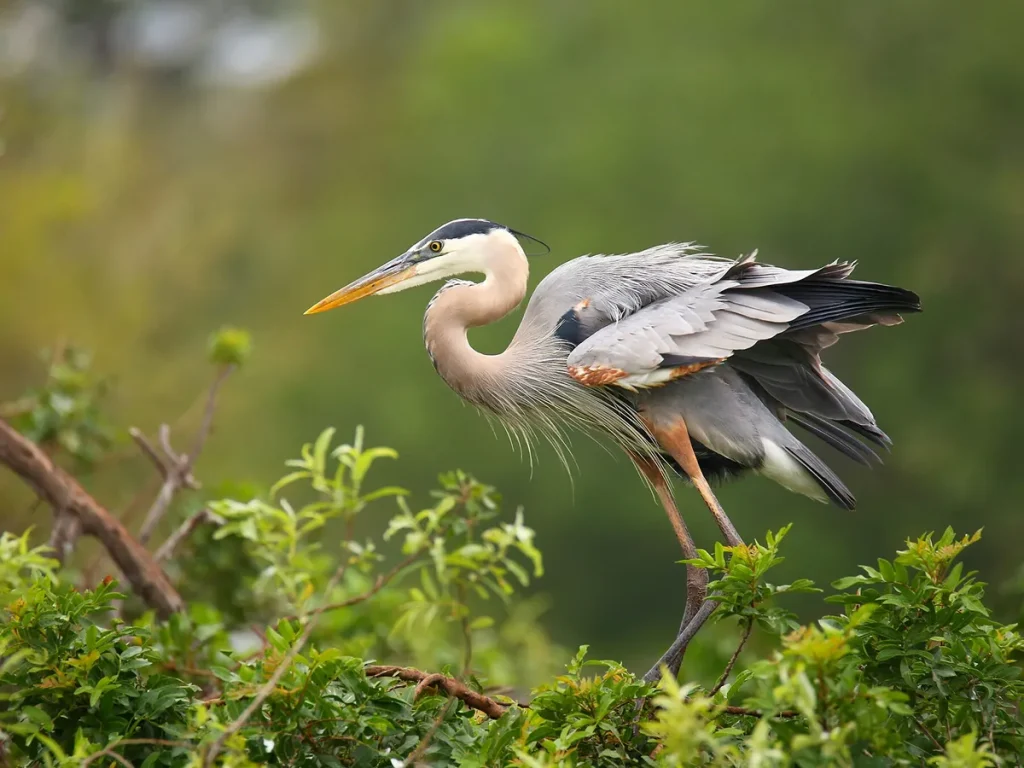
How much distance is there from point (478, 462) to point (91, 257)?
448 cm

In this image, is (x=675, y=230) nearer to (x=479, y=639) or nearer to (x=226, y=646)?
(x=479, y=639)

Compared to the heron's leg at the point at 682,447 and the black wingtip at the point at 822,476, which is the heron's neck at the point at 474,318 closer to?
the heron's leg at the point at 682,447

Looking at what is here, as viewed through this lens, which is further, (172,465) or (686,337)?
(172,465)

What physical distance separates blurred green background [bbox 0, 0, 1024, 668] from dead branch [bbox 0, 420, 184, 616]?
14.7 feet

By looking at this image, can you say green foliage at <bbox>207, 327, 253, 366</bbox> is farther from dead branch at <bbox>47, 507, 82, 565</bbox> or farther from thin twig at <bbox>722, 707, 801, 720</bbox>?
thin twig at <bbox>722, 707, 801, 720</bbox>

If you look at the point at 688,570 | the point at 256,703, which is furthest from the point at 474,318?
the point at 256,703

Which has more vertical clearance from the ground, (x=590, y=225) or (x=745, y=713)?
(x=745, y=713)

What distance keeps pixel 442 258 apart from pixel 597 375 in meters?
0.56

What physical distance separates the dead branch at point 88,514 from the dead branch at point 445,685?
1222mm

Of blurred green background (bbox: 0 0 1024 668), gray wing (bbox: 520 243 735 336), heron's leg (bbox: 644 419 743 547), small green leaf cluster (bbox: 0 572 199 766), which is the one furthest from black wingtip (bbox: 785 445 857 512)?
blurred green background (bbox: 0 0 1024 668)

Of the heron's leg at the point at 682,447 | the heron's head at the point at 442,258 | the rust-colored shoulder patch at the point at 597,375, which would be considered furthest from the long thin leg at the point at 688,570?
the heron's head at the point at 442,258

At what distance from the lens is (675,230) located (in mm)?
10977

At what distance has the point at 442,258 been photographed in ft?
9.93

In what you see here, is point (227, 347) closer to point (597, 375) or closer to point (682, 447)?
point (597, 375)
